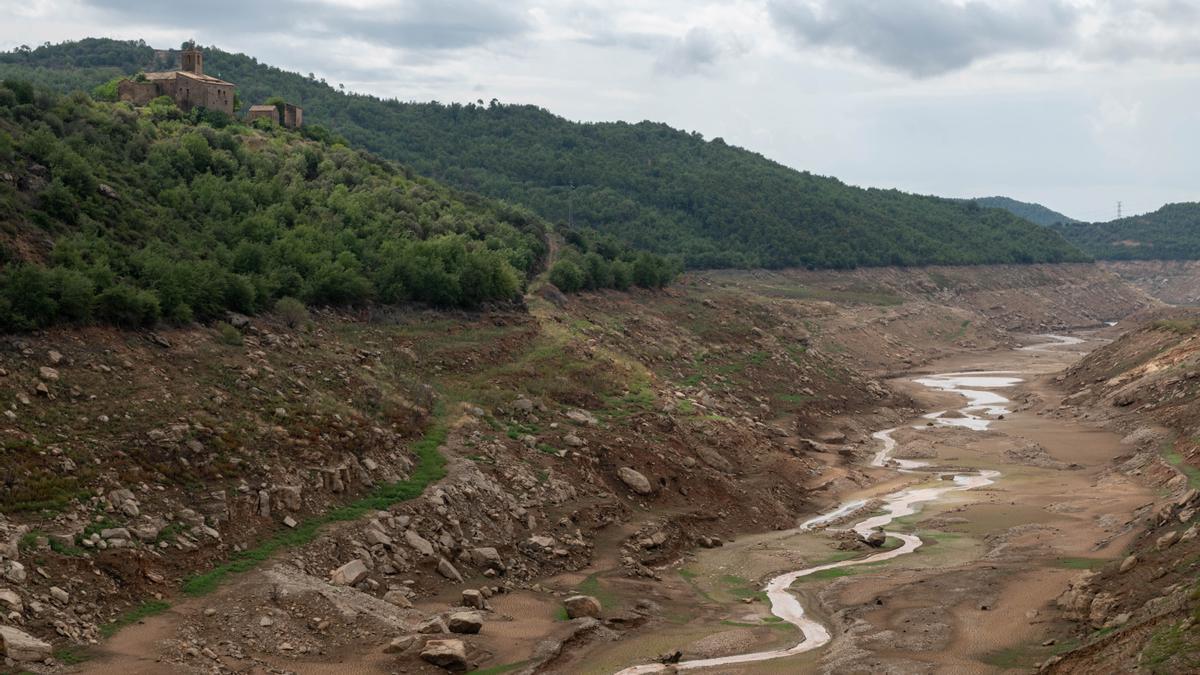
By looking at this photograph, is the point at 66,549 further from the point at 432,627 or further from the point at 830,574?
the point at 830,574

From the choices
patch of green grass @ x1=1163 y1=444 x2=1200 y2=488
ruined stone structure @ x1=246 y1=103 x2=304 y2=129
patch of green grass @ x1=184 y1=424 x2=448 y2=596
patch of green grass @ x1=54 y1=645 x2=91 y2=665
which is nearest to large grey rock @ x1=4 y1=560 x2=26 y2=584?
patch of green grass @ x1=54 y1=645 x2=91 y2=665

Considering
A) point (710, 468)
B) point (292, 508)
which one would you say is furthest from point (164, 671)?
point (710, 468)

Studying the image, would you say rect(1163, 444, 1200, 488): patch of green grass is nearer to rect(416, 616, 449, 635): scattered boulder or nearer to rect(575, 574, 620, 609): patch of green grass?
rect(575, 574, 620, 609): patch of green grass

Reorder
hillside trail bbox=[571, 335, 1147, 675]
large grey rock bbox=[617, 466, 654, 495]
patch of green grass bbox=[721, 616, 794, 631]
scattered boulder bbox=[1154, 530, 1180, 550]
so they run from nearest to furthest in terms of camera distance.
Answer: hillside trail bbox=[571, 335, 1147, 675], patch of green grass bbox=[721, 616, 794, 631], scattered boulder bbox=[1154, 530, 1180, 550], large grey rock bbox=[617, 466, 654, 495]

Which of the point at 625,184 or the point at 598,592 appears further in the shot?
the point at 625,184

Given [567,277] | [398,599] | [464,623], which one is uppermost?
[567,277]

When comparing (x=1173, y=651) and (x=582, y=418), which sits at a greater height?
(x=1173, y=651)

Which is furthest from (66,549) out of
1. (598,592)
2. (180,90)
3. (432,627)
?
(180,90)

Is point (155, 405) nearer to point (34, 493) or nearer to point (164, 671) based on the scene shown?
point (34, 493)
